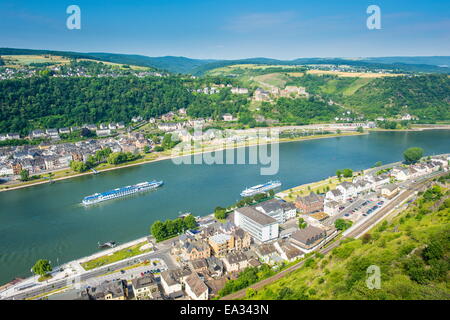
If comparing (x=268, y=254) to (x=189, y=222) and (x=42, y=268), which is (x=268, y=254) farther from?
(x=42, y=268)

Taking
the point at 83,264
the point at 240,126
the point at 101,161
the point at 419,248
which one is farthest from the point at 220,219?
the point at 240,126

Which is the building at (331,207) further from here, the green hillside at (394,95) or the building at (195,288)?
the green hillside at (394,95)

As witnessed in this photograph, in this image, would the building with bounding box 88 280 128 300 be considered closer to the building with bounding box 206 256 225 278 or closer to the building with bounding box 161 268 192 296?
the building with bounding box 161 268 192 296

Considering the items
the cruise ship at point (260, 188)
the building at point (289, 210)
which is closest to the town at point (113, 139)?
the cruise ship at point (260, 188)

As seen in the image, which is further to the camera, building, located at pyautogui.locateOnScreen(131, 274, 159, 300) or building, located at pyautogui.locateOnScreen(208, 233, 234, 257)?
building, located at pyautogui.locateOnScreen(208, 233, 234, 257)

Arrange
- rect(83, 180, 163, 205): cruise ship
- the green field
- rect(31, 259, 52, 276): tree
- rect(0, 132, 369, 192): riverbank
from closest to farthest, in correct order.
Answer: rect(31, 259, 52, 276): tree → the green field → rect(83, 180, 163, 205): cruise ship → rect(0, 132, 369, 192): riverbank

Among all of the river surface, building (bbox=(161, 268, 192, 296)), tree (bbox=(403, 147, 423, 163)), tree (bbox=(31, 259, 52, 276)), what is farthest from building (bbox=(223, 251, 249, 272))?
tree (bbox=(403, 147, 423, 163))
